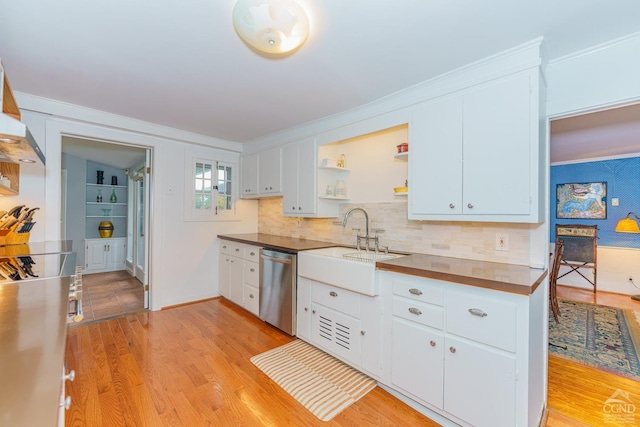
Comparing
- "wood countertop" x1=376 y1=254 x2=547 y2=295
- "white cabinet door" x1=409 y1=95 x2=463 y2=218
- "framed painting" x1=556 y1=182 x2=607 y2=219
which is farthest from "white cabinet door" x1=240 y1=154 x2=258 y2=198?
"framed painting" x1=556 y1=182 x2=607 y2=219

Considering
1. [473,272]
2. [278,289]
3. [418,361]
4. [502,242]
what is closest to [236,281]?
[278,289]

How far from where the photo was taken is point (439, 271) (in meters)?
1.68

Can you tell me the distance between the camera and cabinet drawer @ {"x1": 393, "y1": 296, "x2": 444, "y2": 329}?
170 centimetres

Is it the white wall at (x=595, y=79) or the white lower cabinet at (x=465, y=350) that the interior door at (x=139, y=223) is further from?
the white wall at (x=595, y=79)

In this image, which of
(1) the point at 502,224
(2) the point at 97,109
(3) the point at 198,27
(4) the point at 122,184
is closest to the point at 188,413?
(3) the point at 198,27

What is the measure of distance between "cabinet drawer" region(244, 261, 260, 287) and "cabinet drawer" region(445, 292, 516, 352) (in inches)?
85.8

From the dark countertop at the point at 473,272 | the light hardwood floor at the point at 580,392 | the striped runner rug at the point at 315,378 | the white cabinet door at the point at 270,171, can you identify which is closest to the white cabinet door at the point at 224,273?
the white cabinet door at the point at 270,171

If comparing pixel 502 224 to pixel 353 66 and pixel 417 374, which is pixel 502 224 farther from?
pixel 353 66

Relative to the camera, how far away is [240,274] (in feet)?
11.7

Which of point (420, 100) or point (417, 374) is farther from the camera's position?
point (420, 100)

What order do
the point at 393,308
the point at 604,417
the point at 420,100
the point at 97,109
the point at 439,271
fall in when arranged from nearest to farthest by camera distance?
1. the point at 439,271
2. the point at 604,417
3. the point at 393,308
4. the point at 420,100
5. the point at 97,109

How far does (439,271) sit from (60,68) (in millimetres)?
2984

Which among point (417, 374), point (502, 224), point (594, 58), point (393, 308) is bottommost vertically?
point (417, 374)

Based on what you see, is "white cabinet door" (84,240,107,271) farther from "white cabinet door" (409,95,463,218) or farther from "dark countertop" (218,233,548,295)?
"white cabinet door" (409,95,463,218)
